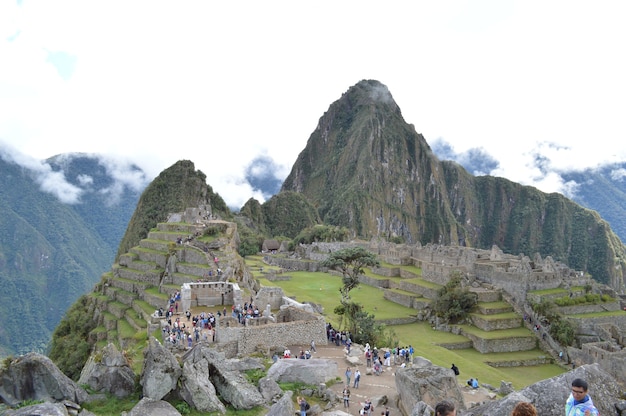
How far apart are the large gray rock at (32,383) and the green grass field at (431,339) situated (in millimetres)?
18009

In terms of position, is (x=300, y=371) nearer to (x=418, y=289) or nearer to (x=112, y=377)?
(x=112, y=377)

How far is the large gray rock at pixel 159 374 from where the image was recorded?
14.1 metres

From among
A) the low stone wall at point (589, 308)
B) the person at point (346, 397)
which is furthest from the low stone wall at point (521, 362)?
Result: the person at point (346, 397)

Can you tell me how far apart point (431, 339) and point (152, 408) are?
98.4ft

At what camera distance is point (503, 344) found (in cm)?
3900

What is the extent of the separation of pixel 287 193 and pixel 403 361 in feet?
386

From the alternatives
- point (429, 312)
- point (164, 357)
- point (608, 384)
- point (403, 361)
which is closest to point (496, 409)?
point (608, 384)

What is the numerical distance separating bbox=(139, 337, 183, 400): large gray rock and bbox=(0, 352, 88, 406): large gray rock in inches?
72.2

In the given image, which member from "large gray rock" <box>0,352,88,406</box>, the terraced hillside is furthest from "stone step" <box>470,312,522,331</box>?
"large gray rock" <box>0,352,88,406</box>

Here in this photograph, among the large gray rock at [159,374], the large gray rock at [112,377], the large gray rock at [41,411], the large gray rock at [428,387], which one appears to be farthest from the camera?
the large gray rock at [112,377]

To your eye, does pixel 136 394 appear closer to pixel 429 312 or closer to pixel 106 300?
pixel 106 300

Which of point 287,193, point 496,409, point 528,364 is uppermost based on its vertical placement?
point 287,193

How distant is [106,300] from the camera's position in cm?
3803

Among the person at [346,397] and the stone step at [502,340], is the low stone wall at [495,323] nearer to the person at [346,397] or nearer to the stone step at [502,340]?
the stone step at [502,340]
